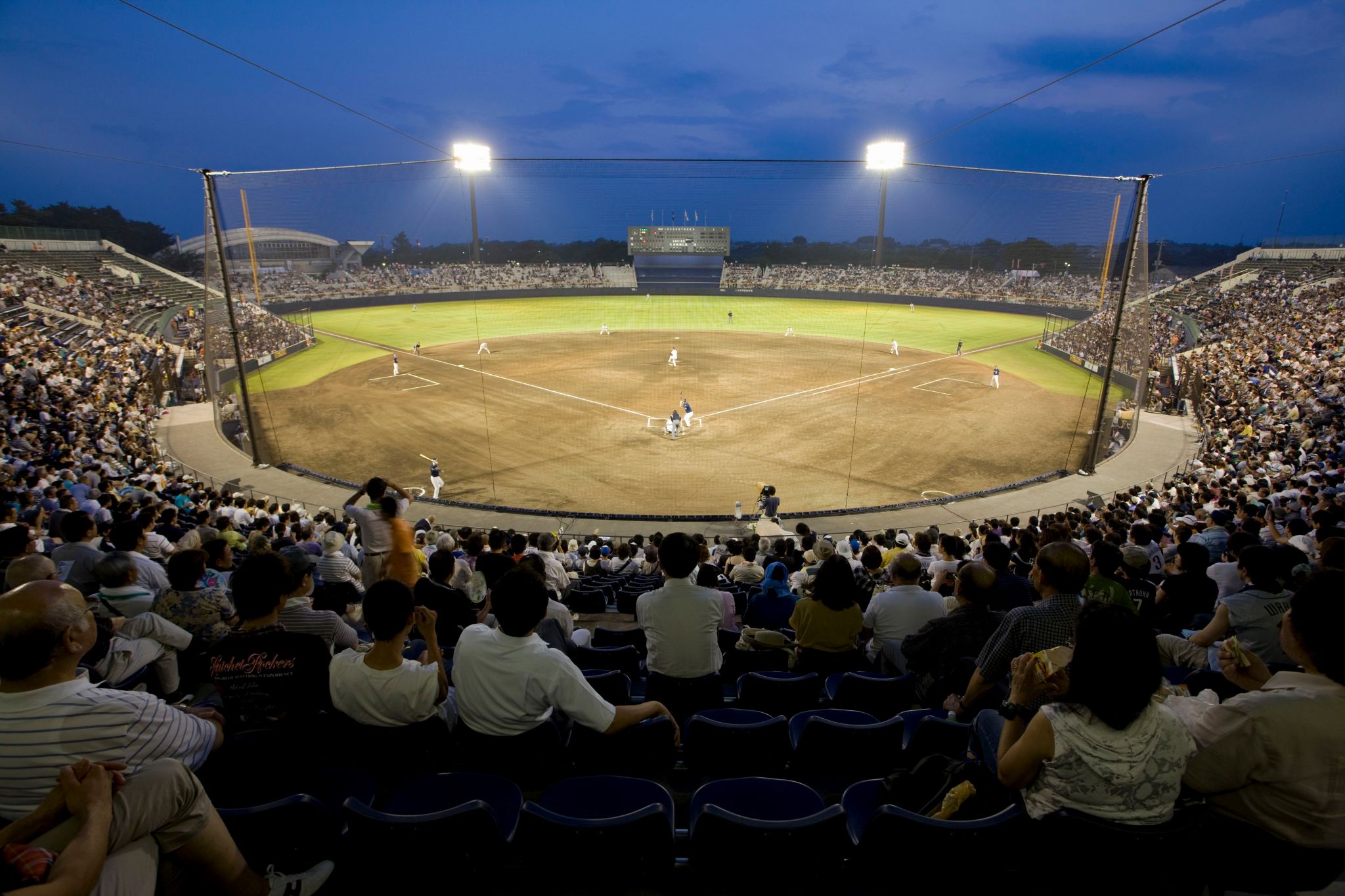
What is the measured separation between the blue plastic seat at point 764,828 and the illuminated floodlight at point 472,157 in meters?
20.9

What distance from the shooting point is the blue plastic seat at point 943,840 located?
292 cm

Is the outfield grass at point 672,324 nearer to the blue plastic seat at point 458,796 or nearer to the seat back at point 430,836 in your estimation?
the blue plastic seat at point 458,796

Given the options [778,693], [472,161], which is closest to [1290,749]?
[778,693]

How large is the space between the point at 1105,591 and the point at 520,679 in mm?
4598

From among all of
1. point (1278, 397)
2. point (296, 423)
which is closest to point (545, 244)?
point (296, 423)

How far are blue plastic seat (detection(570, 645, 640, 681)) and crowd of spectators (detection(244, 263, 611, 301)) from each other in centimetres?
3011

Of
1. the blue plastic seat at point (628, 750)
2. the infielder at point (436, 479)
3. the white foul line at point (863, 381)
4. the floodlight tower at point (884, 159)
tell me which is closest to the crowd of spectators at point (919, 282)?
the white foul line at point (863, 381)

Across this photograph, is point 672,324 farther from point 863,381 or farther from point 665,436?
point 665,436

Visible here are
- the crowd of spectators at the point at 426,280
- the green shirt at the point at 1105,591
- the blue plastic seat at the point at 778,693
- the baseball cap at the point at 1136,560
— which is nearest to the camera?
the blue plastic seat at the point at 778,693

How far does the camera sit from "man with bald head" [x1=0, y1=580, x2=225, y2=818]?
2.66m

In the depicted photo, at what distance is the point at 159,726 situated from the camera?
2.97m

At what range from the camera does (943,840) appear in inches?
116

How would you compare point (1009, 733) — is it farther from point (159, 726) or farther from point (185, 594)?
point (185, 594)

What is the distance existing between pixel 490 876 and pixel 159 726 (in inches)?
66.1
